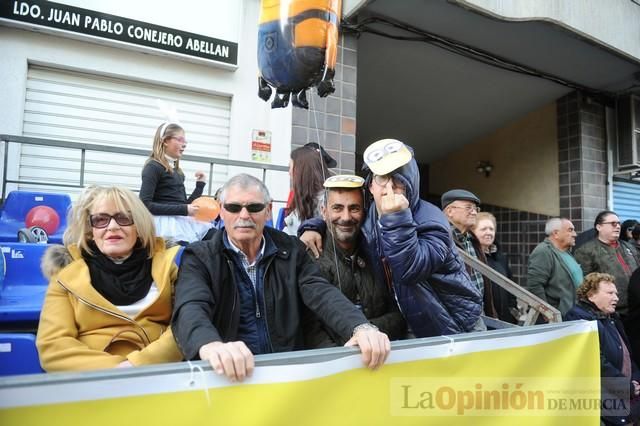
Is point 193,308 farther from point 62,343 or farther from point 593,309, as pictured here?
point 593,309

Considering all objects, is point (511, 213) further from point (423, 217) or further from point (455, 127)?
point (423, 217)

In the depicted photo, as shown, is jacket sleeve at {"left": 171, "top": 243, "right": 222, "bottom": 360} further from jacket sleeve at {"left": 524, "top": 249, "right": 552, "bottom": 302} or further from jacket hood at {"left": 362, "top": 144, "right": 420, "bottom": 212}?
jacket sleeve at {"left": 524, "top": 249, "right": 552, "bottom": 302}

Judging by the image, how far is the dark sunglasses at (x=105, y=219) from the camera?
1680 mm

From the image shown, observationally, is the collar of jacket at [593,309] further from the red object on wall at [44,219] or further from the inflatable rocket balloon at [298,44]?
the red object on wall at [44,219]

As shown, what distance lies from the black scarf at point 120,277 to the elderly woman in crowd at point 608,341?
2.93 meters

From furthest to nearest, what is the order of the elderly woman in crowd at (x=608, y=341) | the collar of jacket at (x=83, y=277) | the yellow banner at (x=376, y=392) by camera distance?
the elderly woman in crowd at (x=608, y=341) → the collar of jacket at (x=83, y=277) → the yellow banner at (x=376, y=392)

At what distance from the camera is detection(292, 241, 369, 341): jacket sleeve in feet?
5.08

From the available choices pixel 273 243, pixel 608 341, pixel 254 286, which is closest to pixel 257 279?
pixel 254 286

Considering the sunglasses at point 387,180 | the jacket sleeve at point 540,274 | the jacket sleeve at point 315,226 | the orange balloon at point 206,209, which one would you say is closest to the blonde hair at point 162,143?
the orange balloon at point 206,209

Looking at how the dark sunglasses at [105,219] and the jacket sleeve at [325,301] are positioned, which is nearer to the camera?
the jacket sleeve at [325,301]

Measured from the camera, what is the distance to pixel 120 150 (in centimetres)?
405

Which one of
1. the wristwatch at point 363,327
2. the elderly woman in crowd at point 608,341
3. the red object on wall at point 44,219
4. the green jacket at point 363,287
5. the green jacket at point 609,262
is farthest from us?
the green jacket at point 609,262

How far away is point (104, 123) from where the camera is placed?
187 inches

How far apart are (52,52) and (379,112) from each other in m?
4.74
